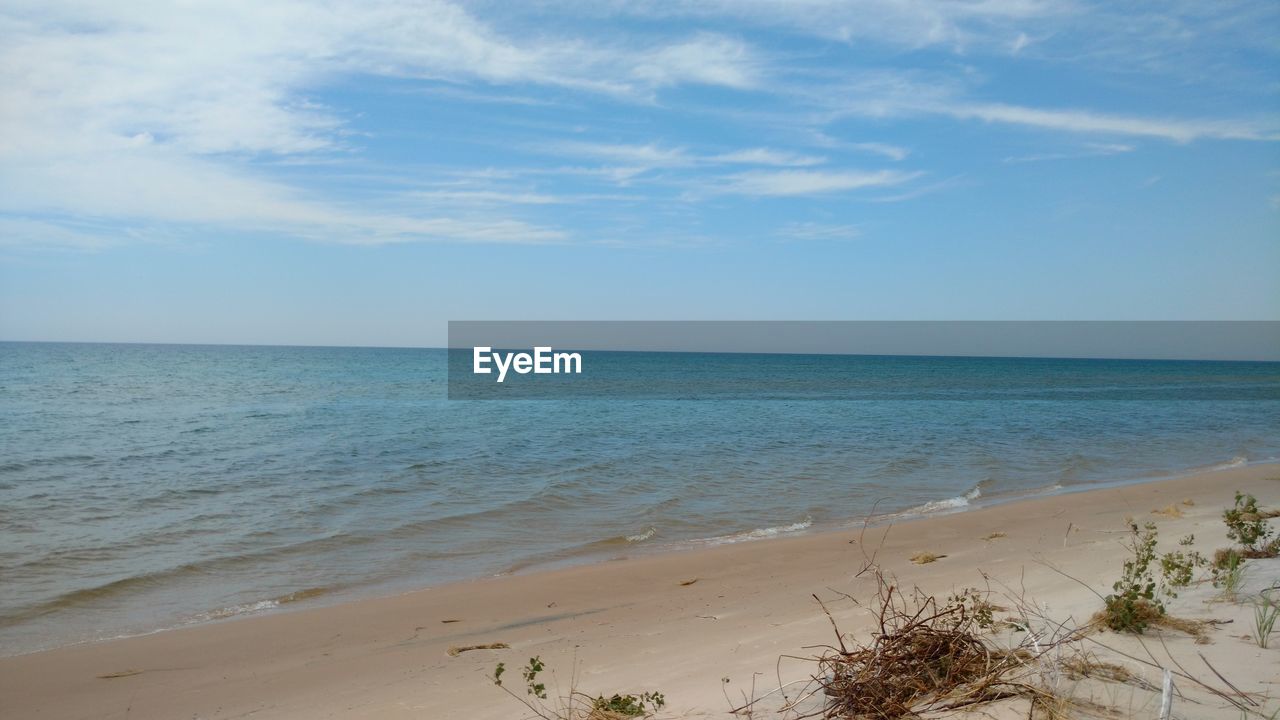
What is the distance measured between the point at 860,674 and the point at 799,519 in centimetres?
911

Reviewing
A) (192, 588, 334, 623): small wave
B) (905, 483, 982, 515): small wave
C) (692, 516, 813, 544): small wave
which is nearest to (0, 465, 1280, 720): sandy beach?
(192, 588, 334, 623): small wave

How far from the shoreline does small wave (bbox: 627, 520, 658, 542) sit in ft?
0.10

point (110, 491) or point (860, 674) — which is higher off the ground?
point (860, 674)

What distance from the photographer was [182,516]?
1213cm

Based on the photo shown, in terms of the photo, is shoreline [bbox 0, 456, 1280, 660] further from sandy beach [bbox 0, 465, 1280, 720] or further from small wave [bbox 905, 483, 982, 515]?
sandy beach [bbox 0, 465, 1280, 720]

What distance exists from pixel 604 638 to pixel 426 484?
9144mm

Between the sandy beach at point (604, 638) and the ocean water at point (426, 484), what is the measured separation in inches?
40.9

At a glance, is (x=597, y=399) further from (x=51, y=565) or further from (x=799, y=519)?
(x=51, y=565)

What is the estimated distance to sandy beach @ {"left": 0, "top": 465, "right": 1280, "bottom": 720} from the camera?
17.7 feet

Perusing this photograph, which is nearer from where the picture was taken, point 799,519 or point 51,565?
point 51,565

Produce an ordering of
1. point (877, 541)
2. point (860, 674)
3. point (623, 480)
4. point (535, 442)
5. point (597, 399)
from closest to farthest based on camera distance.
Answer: point (860, 674) → point (877, 541) → point (623, 480) → point (535, 442) → point (597, 399)

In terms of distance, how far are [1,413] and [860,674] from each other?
33.1 meters

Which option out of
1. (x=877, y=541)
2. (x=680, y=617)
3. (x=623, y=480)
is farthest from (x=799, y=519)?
(x=680, y=617)

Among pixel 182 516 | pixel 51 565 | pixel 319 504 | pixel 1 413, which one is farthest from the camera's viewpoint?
pixel 1 413
